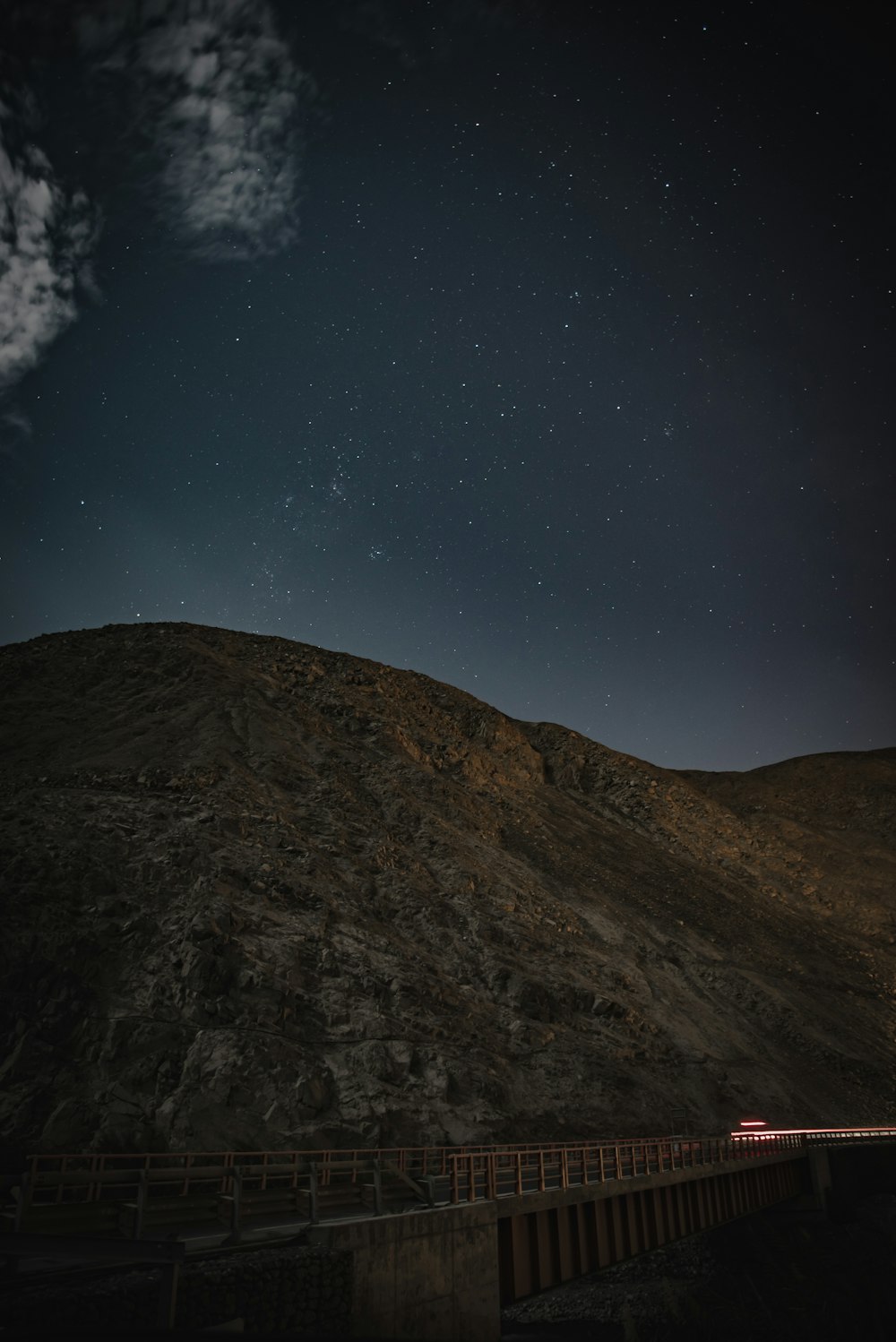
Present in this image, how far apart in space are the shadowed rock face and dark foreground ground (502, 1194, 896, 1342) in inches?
207

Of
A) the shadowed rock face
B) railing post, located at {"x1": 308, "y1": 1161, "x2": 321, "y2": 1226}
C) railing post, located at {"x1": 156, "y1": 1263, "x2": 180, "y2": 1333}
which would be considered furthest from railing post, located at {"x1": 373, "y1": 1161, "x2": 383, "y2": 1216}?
the shadowed rock face

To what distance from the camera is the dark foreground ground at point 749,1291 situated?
26281mm

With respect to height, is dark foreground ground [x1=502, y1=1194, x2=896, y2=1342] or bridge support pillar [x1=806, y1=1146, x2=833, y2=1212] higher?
bridge support pillar [x1=806, y1=1146, x2=833, y2=1212]

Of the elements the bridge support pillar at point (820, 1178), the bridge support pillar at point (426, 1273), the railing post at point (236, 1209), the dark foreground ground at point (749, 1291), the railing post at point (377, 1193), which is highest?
the railing post at point (236, 1209)

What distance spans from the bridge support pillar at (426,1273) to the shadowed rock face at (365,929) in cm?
1534

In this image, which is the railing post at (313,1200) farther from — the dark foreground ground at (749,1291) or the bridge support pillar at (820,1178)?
the bridge support pillar at (820,1178)

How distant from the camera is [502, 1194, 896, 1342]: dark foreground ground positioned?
26.3m

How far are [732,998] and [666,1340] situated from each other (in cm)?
2829

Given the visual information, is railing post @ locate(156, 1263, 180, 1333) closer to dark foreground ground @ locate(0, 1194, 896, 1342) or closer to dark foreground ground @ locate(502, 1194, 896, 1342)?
dark foreground ground @ locate(502, 1194, 896, 1342)

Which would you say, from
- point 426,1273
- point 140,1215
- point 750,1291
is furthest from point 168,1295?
point 750,1291

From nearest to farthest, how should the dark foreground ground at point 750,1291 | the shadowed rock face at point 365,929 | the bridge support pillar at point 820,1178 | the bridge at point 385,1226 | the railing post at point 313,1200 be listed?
the bridge at point 385,1226 < the railing post at point 313,1200 < the dark foreground ground at point 750,1291 < the shadowed rock face at point 365,929 < the bridge support pillar at point 820,1178

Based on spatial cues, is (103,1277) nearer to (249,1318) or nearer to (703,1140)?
(249,1318)

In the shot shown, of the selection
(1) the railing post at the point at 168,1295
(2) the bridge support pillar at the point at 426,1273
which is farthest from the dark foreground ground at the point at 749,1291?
(1) the railing post at the point at 168,1295

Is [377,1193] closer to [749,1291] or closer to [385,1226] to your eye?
[385,1226]
